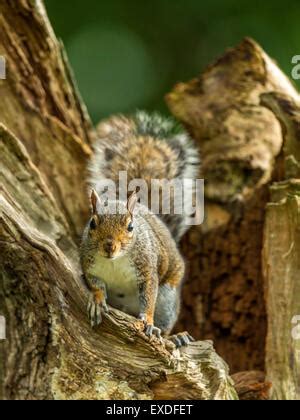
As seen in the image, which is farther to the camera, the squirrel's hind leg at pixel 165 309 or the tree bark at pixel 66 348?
the squirrel's hind leg at pixel 165 309

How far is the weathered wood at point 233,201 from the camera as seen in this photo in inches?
125

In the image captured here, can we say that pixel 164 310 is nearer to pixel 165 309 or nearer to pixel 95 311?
pixel 165 309

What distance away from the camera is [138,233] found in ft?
8.46

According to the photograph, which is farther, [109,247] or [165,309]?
[165,309]

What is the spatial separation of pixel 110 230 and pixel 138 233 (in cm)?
17

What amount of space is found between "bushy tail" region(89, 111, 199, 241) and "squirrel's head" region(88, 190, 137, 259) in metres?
0.55

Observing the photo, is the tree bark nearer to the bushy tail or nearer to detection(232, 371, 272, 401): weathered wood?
detection(232, 371, 272, 401): weathered wood

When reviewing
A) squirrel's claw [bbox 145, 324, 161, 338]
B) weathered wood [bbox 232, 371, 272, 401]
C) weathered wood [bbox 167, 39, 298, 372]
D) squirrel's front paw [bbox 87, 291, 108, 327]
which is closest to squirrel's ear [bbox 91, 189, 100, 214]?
squirrel's front paw [bbox 87, 291, 108, 327]

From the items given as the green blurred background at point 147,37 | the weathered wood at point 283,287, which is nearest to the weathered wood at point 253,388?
the weathered wood at point 283,287

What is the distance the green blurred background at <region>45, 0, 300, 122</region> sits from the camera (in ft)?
14.8

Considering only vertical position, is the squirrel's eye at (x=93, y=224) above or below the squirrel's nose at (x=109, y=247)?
above

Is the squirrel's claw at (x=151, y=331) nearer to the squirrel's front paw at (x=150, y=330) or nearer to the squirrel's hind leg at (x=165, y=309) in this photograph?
the squirrel's front paw at (x=150, y=330)

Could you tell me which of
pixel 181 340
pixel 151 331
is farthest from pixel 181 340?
pixel 151 331

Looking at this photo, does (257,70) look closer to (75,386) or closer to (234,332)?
(234,332)
